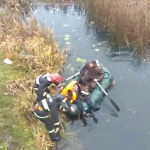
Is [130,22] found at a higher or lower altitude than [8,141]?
higher

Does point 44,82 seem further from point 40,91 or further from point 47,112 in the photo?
point 47,112

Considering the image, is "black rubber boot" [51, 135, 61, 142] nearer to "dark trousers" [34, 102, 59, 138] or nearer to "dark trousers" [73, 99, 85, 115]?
"dark trousers" [34, 102, 59, 138]

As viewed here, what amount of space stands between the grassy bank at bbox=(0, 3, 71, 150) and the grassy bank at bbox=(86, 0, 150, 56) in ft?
8.60

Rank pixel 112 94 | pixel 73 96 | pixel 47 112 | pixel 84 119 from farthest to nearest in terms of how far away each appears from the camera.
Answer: pixel 112 94
pixel 84 119
pixel 73 96
pixel 47 112

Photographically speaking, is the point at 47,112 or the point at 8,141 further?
the point at 47,112

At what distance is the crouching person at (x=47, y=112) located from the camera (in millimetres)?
6430

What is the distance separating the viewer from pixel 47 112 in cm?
666

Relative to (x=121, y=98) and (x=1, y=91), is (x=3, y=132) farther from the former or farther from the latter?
(x=121, y=98)

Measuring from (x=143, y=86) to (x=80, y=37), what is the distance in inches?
154

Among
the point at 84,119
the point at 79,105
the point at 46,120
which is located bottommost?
the point at 84,119

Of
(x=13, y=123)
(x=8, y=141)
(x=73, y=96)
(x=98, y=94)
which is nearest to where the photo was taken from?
(x=8, y=141)

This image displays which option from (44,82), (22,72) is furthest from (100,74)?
(22,72)

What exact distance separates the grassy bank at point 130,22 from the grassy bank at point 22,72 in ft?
8.60

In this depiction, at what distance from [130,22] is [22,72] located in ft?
15.3
